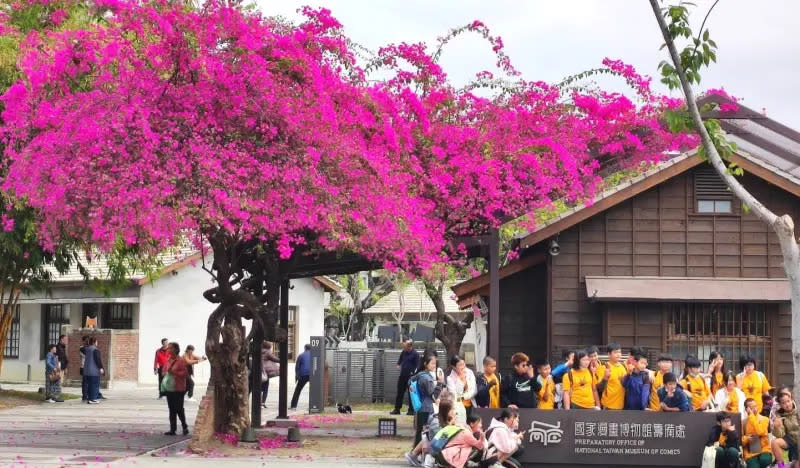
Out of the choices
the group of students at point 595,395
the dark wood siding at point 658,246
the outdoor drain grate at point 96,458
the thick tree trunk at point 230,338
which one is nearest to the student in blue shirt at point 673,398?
the group of students at point 595,395

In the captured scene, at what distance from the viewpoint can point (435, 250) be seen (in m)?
20.9

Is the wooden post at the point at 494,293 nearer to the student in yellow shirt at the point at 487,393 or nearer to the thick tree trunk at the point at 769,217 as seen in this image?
the student in yellow shirt at the point at 487,393

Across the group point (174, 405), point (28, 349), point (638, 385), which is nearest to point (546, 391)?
point (638, 385)

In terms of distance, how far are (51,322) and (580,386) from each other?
2876 centimetres

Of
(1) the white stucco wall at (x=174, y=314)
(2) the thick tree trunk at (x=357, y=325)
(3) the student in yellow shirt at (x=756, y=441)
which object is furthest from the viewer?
(2) the thick tree trunk at (x=357, y=325)

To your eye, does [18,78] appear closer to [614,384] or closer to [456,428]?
[456,428]

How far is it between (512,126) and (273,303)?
506 centimetres

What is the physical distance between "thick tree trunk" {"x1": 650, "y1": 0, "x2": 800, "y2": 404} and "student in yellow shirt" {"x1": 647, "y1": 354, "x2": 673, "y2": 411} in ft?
Result: 17.0

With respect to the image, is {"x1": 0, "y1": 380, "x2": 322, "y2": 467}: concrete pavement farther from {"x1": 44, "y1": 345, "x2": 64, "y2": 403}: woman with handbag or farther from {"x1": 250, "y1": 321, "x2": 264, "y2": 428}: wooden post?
{"x1": 250, "y1": 321, "x2": 264, "y2": 428}: wooden post

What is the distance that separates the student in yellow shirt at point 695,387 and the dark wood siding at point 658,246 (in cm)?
546

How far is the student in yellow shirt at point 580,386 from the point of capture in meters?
18.4

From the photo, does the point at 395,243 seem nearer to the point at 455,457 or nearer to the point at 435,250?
the point at 435,250

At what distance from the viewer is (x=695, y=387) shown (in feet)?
60.4

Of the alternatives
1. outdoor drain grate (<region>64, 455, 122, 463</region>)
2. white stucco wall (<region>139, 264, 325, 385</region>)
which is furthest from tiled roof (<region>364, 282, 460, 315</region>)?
outdoor drain grate (<region>64, 455, 122, 463</region>)
